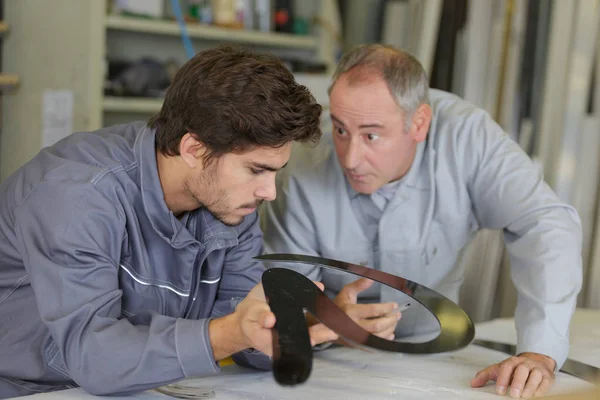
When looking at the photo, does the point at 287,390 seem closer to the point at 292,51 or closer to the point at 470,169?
the point at 470,169

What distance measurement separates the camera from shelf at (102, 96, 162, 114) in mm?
3102

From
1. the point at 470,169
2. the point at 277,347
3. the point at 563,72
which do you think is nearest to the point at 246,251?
the point at 277,347

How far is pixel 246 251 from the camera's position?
1.69 m

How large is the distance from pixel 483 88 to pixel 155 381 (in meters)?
2.30

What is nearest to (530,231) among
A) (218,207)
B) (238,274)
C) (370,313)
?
(370,313)

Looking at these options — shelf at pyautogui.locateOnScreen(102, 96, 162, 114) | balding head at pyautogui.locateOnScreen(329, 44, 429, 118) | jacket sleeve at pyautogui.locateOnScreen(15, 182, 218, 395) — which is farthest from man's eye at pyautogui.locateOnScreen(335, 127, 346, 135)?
shelf at pyautogui.locateOnScreen(102, 96, 162, 114)

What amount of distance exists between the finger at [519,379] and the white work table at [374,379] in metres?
0.04

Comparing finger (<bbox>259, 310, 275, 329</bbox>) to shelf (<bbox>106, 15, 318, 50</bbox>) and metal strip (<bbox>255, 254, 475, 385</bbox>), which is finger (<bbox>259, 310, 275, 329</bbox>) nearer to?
metal strip (<bbox>255, 254, 475, 385</bbox>)

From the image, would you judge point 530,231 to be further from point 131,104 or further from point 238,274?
point 131,104

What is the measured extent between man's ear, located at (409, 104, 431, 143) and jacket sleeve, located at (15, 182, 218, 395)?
964 mm

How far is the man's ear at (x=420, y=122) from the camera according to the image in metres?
Answer: 2.04

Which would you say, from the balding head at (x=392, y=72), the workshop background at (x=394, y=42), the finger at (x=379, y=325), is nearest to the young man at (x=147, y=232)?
the finger at (x=379, y=325)

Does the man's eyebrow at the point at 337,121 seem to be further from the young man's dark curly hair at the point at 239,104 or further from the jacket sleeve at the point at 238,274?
the young man's dark curly hair at the point at 239,104

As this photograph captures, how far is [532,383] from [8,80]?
2.37 metres
